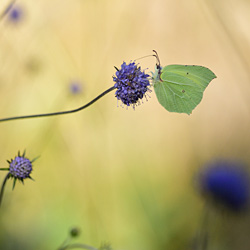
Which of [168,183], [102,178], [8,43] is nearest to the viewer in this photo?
[8,43]

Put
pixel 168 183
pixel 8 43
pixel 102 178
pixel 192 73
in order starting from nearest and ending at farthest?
1. pixel 192 73
2. pixel 8 43
3. pixel 102 178
4. pixel 168 183

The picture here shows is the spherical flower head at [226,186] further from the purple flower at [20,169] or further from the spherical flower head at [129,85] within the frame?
the purple flower at [20,169]

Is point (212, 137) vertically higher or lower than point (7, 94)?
lower

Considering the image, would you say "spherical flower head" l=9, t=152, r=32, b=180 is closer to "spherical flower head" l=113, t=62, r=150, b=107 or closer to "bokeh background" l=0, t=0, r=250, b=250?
"spherical flower head" l=113, t=62, r=150, b=107

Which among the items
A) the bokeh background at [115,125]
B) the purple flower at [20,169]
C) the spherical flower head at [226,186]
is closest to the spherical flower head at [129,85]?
the purple flower at [20,169]

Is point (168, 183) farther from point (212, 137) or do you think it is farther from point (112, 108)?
point (112, 108)

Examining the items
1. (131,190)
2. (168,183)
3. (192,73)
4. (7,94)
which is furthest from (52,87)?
(192,73)

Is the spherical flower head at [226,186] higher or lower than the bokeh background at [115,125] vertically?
lower

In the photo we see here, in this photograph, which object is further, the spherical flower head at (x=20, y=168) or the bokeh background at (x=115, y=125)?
the bokeh background at (x=115, y=125)
